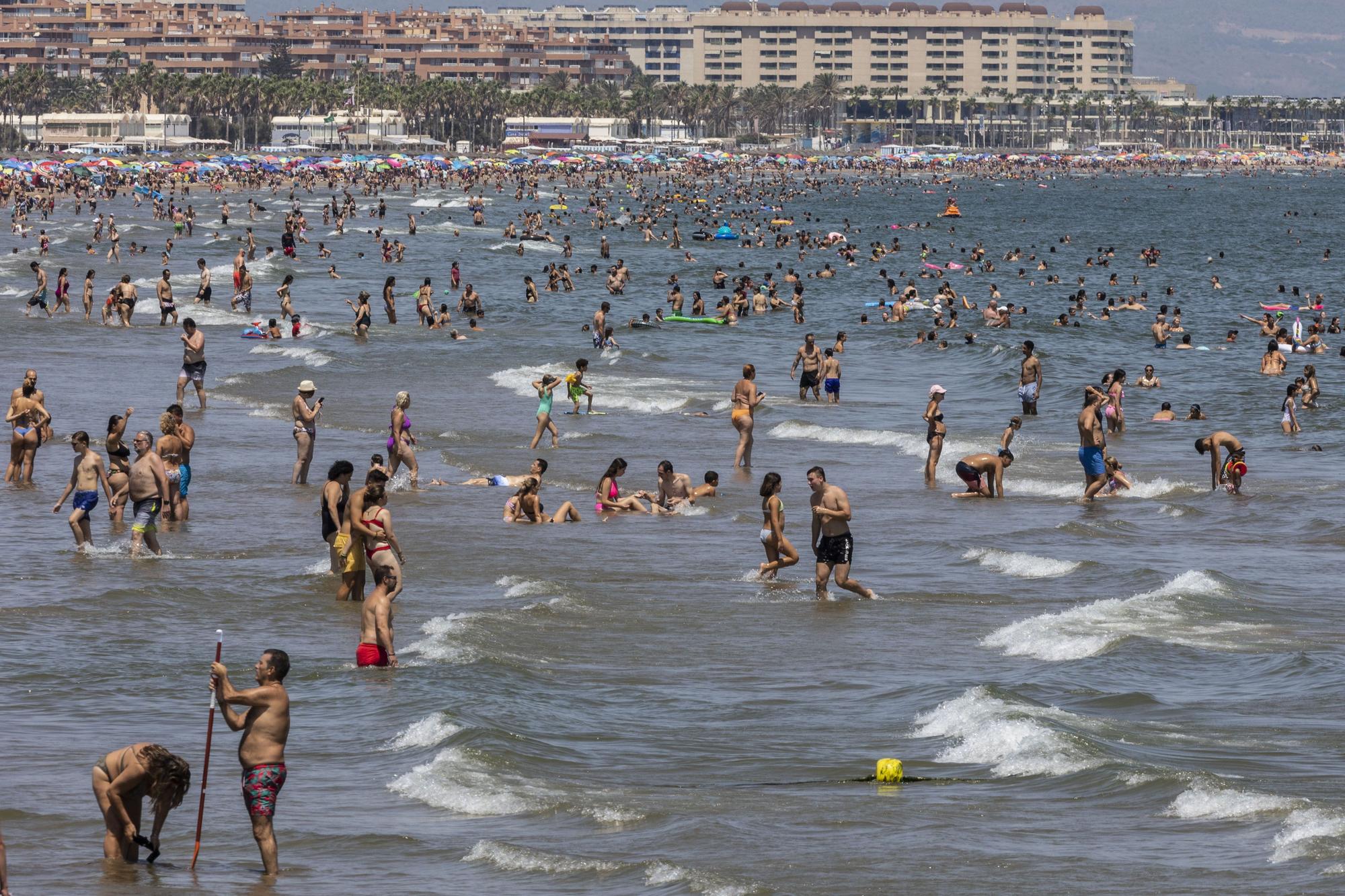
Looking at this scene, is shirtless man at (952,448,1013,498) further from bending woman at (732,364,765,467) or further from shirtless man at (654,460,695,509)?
shirtless man at (654,460,695,509)

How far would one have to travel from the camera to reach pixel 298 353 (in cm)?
3725

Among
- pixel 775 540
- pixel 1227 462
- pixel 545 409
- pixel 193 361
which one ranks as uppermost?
pixel 193 361

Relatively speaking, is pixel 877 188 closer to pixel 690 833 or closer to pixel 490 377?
pixel 490 377

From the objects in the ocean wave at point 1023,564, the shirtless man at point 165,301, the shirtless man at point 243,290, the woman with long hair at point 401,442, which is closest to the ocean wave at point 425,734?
the ocean wave at point 1023,564

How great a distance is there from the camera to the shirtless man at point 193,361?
89.0 ft

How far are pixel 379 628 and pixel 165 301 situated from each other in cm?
2857

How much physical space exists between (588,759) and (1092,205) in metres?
119

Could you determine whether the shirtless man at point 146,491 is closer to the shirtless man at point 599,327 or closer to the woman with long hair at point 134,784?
the woman with long hair at point 134,784

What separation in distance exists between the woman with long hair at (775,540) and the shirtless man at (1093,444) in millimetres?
5891

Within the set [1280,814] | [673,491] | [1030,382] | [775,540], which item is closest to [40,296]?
[1030,382]

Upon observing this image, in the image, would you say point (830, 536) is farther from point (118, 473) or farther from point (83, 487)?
point (118, 473)

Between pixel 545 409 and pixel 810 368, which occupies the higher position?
pixel 810 368

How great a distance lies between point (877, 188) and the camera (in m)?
144

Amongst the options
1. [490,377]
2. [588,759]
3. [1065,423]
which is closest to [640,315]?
[490,377]
